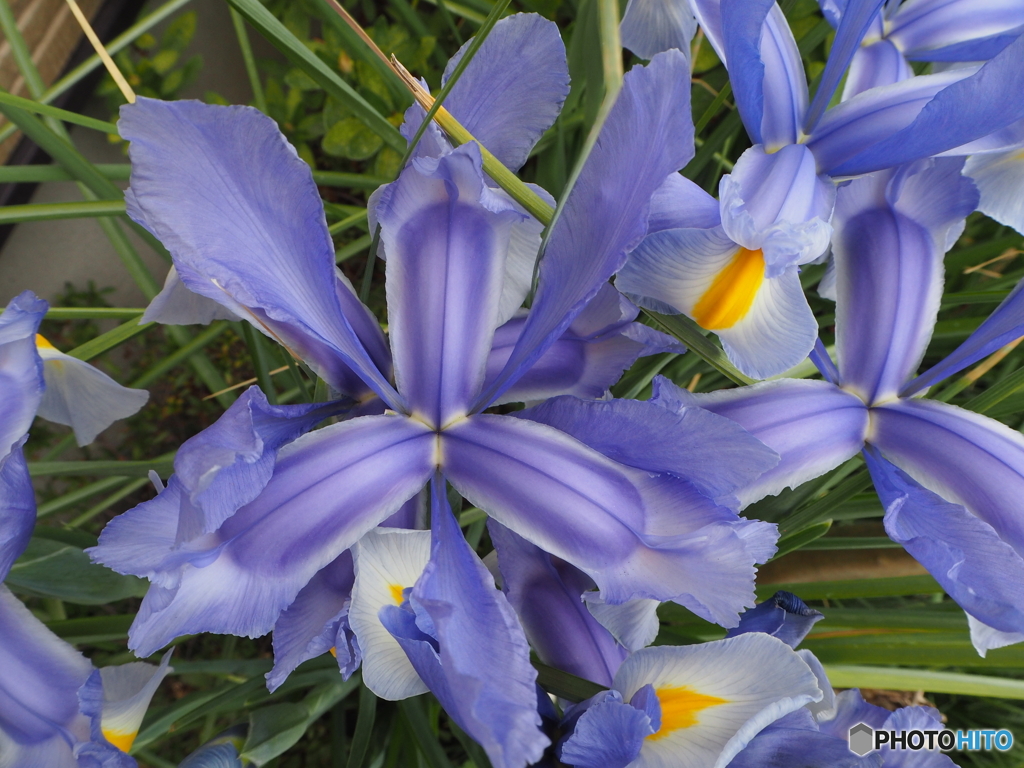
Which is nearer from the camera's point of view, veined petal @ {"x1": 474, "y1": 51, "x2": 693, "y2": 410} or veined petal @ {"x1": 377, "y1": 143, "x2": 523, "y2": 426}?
veined petal @ {"x1": 474, "y1": 51, "x2": 693, "y2": 410}

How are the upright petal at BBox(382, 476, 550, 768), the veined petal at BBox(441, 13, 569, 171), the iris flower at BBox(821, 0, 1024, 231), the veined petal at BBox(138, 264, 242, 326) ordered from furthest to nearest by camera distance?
the iris flower at BBox(821, 0, 1024, 231)
the veined petal at BBox(138, 264, 242, 326)
the veined petal at BBox(441, 13, 569, 171)
the upright petal at BBox(382, 476, 550, 768)

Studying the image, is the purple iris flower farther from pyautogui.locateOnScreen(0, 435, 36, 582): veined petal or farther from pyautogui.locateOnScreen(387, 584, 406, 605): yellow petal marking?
pyautogui.locateOnScreen(0, 435, 36, 582): veined petal

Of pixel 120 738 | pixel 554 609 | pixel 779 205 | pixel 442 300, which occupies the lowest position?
pixel 120 738


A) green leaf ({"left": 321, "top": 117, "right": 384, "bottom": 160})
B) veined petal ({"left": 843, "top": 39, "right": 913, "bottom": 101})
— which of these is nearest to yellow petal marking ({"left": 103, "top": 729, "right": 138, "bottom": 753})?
veined petal ({"left": 843, "top": 39, "right": 913, "bottom": 101})

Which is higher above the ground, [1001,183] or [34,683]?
[1001,183]

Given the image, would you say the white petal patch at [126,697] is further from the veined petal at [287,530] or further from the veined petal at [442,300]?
the veined petal at [442,300]

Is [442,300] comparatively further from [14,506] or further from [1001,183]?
[1001,183]

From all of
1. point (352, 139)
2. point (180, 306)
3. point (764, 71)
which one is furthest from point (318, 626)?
point (352, 139)
